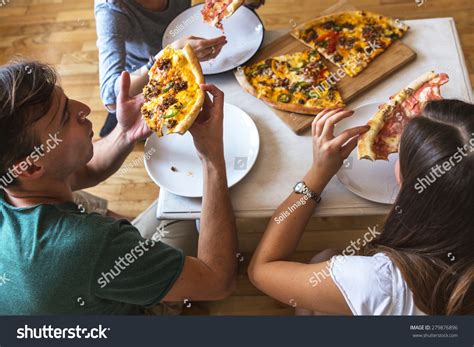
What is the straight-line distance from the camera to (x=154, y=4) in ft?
7.22

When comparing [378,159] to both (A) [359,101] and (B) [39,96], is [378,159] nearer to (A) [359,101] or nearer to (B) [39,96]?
(A) [359,101]

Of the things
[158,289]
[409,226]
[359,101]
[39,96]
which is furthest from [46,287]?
[359,101]

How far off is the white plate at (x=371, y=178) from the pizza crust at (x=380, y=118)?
43 millimetres

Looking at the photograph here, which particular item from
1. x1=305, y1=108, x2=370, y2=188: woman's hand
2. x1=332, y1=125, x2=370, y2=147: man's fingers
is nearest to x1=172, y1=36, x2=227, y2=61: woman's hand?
x1=305, y1=108, x2=370, y2=188: woman's hand

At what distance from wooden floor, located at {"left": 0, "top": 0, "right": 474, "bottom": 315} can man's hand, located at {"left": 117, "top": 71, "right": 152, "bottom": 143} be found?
0.91 m

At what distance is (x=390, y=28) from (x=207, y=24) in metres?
0.74

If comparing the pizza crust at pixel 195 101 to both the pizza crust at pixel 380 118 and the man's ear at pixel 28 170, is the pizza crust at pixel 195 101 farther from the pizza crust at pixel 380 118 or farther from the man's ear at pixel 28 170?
the pizza crust at pixel 380 118

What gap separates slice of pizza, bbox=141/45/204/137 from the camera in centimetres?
162

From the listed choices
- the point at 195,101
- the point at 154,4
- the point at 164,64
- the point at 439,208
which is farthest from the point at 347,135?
the point at 154,4

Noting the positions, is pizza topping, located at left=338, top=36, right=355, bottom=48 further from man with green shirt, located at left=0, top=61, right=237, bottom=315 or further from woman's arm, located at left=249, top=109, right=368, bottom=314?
man with green shirt, located at left=0, top=61, right=237, bottom=315

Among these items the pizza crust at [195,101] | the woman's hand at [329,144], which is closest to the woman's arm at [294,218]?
the woman's hand at [329,144]

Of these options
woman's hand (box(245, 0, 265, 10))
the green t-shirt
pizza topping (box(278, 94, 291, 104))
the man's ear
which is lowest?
the green t-shirt

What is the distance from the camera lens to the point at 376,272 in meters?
1.26

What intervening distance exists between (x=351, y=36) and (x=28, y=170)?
126 cm
